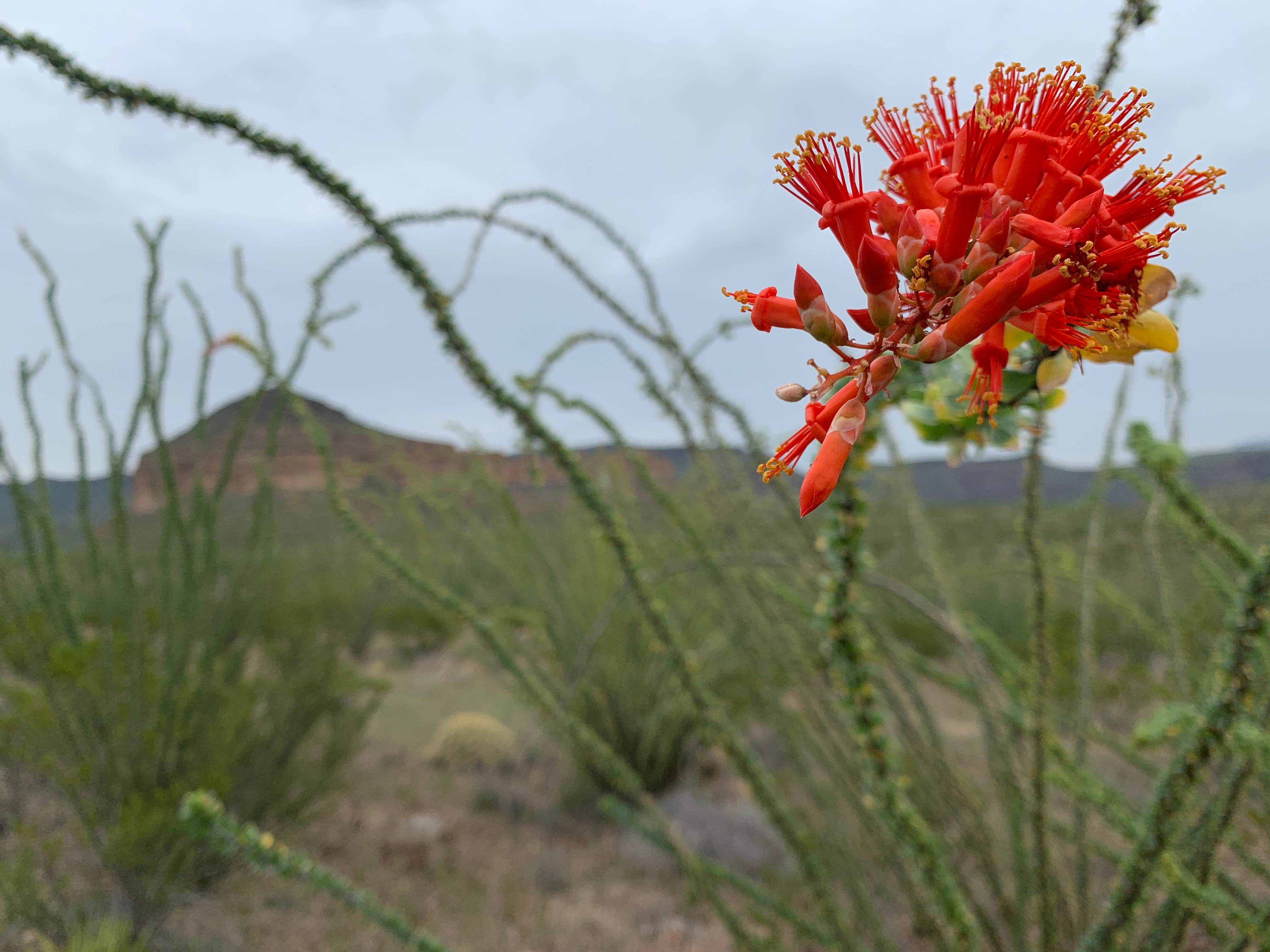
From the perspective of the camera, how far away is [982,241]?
28 centimetres

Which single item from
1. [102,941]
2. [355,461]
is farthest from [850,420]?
[355,461]

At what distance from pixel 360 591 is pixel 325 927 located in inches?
113

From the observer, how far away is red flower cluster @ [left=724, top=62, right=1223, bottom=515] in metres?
0.25

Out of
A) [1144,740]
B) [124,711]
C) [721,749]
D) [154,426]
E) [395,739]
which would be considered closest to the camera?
[1144,740]

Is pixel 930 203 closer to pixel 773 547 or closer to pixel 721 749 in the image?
pixel 721 749

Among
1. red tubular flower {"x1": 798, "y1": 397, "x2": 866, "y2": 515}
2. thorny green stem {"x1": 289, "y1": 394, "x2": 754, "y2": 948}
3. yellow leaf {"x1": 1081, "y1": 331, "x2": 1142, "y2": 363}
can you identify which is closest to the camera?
red tubular flower {"x1": 798, "y1": 397, "x2": 866, "y2": 515}

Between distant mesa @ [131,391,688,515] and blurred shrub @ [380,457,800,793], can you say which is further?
blurred shrub @ [380,457,800,793]

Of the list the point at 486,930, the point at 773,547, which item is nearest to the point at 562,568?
the point at 486,930

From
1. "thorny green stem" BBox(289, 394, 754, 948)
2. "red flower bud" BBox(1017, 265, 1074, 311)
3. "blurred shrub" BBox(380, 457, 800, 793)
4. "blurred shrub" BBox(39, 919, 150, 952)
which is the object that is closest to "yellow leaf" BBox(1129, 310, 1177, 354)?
"red flower bud" BBox(1017, 265, 1074, 311)

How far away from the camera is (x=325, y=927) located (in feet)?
4.85

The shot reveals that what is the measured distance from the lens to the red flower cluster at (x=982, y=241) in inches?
10.0

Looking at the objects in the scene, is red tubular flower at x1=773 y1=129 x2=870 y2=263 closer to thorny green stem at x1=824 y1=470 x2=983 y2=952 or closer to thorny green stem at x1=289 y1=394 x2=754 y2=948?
thorny green stem at x1=824 y1=470 x2=983 y2=952

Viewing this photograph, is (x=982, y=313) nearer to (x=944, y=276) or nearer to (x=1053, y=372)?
(x=944, y=276)

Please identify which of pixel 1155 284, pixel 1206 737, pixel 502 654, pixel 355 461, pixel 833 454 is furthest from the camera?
pixel 355 461
